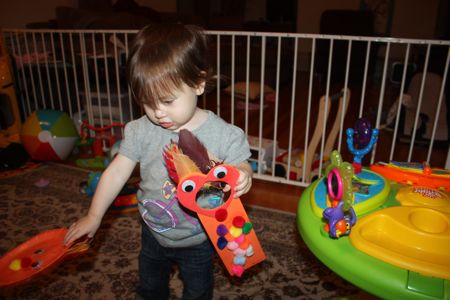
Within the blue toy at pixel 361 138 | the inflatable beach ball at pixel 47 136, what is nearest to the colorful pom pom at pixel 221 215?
the blue toy at pixel 361 138

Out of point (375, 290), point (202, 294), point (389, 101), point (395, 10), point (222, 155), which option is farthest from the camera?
point (395, 10)

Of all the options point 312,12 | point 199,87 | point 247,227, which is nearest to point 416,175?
point 247,227

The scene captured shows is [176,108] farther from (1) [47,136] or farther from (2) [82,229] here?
(1) [47,136]

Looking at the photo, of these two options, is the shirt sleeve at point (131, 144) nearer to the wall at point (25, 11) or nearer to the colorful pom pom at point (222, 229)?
the colorful pom pom at point (222, 229)

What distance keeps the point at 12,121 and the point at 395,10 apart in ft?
17.5

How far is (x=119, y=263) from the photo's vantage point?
155cm

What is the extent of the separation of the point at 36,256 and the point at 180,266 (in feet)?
1.26

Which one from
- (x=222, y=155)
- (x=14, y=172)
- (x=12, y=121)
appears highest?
(x=222, y=155)

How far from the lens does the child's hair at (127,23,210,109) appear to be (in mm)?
796

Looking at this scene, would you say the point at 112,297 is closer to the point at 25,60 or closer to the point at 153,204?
the point at 153,204

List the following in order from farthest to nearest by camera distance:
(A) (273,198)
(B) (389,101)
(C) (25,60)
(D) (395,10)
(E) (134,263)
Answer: (D) (395,10) → (B) (389,101) → (C) (25,60) → (A) (273,198) → (E) (134,263)

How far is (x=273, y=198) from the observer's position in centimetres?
200

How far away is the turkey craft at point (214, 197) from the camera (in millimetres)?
765

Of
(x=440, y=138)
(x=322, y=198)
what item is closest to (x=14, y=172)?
(x=322, y=198)
